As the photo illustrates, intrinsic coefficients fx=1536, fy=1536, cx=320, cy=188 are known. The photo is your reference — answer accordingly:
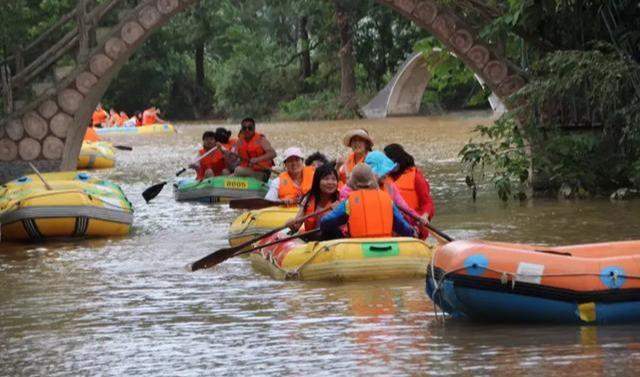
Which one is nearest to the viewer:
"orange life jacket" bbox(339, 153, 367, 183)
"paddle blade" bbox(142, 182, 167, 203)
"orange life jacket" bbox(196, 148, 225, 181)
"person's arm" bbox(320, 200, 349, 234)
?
"person's arm" bbox(320, 200, 349, 234)

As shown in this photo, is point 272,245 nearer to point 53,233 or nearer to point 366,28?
point 53,233

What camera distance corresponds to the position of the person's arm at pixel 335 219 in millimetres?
12562

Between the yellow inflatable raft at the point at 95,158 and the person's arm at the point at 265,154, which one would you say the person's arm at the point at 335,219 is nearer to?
the person's arm at the point at 265,154

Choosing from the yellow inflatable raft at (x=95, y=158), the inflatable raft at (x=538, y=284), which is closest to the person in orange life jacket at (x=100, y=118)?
the yellow inflatable raft at (x=95, y=158)

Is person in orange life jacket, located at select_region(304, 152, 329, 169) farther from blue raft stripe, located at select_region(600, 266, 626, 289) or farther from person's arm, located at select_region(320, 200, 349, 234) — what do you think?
blue raft stripe, located at select_region(600, 266, 626, 289)

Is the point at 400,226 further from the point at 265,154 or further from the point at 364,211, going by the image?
the point at 265,154

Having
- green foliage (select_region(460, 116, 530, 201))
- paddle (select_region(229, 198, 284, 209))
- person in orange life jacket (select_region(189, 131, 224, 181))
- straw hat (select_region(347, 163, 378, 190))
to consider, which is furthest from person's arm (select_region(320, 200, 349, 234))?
person in orange life jacket (select_region(189, 131, 224, 181))

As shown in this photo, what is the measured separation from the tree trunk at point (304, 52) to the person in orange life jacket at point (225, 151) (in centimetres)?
3831

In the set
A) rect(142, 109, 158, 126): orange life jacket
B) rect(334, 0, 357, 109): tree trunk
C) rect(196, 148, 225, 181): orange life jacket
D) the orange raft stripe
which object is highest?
rect(334, 0, 357, 109): tree trunk

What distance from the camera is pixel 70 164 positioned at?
71.4ft

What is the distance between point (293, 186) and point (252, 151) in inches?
247

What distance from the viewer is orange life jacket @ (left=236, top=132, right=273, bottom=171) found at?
22.0 m

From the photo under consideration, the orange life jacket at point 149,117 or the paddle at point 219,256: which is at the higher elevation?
the orange life jacket at point 149,117

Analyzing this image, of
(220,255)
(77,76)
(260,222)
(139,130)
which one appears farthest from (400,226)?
(139,130)
